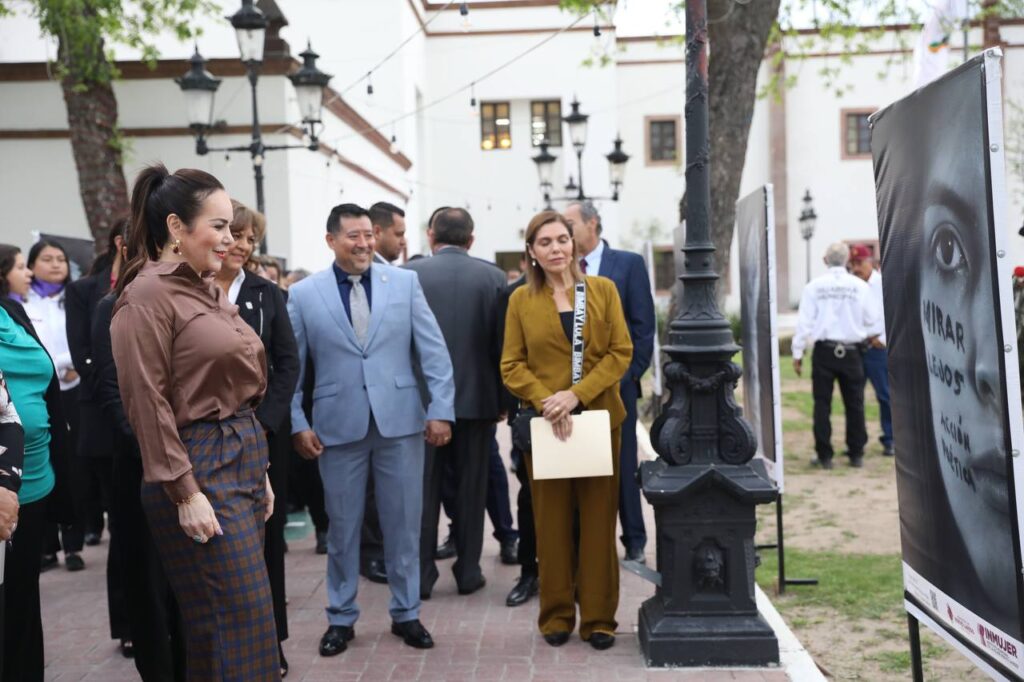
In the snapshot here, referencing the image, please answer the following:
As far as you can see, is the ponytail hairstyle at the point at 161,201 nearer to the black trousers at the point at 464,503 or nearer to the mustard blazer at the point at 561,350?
the mustard blazer at the point at 561,350

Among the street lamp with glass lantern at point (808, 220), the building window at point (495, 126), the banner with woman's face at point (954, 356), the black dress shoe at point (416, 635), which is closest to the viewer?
the banner with woman's face at point (954, 356)

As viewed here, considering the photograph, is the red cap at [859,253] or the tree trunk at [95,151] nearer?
the red cap at [859,253]

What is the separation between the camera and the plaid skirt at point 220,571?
3436mm

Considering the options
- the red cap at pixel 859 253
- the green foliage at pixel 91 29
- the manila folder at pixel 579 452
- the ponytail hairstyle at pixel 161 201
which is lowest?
the manila folder at pixel 579 452

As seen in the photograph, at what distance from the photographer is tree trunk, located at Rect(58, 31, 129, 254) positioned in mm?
13445

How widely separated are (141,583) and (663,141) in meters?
36.1

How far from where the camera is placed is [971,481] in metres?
3.39

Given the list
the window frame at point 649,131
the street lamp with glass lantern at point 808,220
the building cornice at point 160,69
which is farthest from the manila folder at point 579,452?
the window frame at point 649,131

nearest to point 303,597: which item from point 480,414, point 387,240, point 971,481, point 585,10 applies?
point 480,414

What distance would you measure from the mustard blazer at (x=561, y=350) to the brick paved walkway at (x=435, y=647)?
123cm

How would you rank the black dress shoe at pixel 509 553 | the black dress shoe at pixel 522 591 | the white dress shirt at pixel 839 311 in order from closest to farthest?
the black dress shoe at pixel 522 591
the black dress shoe at pixel 509 553
the white dress shirt at pixel 839 311

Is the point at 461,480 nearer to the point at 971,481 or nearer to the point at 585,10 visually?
the point at 971,481

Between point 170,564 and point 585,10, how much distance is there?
11.1 metres

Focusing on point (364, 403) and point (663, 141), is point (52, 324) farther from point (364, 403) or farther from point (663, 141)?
point (663, 141)
